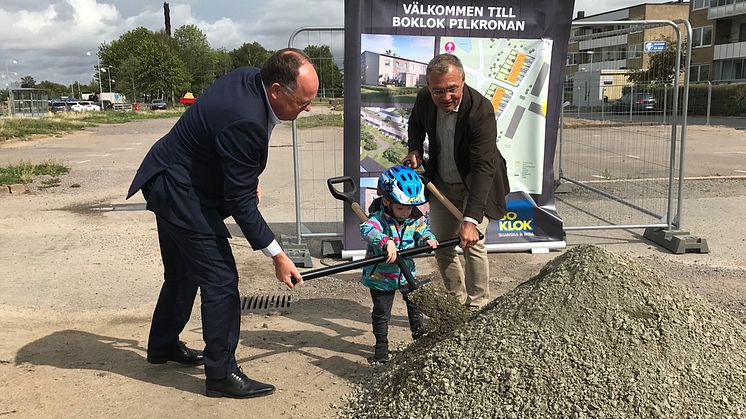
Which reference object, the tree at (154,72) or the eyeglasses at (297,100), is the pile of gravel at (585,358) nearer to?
the eyeglasses at (297,100)

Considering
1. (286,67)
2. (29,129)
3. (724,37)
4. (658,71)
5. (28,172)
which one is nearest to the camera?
(286,67)

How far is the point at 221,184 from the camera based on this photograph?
3.49 m

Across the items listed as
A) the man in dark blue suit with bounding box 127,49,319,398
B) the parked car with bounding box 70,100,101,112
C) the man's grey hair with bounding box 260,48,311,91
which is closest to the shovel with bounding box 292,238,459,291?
the man in dark blue suit with bounding box 127,49,319,398

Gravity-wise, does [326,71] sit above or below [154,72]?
below

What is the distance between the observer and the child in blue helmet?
3.83 meters

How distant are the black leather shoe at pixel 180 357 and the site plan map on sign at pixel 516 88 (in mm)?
3808

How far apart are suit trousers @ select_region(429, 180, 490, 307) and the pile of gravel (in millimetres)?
1129

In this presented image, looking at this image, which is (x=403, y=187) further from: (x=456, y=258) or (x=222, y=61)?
(x=222, y=61)

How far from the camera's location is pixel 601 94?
27.5 feet

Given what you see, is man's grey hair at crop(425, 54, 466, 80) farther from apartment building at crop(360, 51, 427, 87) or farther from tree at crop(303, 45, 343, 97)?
tree at crop(303, 45, 343, 97)

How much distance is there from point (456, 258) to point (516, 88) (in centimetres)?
272

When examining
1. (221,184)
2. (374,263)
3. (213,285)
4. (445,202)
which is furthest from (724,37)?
(213,285)

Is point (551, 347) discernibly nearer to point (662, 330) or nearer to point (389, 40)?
point (662, 330)

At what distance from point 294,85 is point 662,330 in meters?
2.12
